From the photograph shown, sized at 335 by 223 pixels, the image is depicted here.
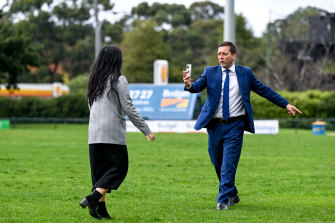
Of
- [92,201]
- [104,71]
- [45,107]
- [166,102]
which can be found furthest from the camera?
[45,107]

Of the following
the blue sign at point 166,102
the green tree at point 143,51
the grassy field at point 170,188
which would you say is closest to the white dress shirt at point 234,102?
the grassy field at point 170,188

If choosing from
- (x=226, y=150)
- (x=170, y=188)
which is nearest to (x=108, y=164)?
(x=226, y=150)

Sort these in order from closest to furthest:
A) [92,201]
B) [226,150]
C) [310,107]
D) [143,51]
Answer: [92,201]
[226,150]
[310,107]
[143,51]

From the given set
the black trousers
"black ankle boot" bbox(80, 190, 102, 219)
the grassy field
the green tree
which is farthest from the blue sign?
"black ankle boot" bbox(80, 190, 102, 219)

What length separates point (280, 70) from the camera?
5866cm

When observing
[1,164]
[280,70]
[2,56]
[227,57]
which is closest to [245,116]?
[227,57]

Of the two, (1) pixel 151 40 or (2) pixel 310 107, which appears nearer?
(2) pixel 310 107

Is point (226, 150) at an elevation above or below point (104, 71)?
below

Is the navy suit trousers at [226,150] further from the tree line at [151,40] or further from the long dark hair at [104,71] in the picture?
the tree line at [151,40]

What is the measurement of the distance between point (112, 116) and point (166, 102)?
32.2 metres

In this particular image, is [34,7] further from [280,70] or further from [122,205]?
[122,205]

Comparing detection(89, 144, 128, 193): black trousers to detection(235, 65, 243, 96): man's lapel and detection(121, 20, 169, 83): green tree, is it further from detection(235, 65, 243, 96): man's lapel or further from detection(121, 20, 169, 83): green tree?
detection(121, 20, 169, 83): green tree

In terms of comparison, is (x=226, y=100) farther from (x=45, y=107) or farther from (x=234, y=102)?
(x=45, y=107)

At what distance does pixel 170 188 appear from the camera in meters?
10.6
